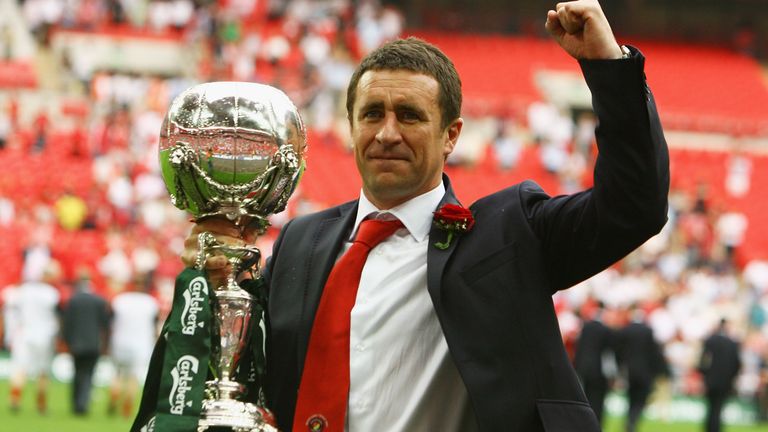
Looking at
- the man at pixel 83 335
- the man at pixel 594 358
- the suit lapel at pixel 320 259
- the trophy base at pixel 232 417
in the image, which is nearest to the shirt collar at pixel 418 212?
the suit lapel at pixel 320 259

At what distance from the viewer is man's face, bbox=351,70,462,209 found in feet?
9.86

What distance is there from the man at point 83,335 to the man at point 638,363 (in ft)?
17.6

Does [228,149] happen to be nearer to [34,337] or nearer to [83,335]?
[83,335]

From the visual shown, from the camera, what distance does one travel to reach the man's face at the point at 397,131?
3004 millimetres

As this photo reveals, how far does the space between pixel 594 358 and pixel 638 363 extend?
1.56 feet

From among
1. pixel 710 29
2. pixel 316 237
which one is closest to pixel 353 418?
pixel 316 237

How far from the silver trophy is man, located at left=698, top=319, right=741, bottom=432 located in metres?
12.7

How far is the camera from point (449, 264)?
9.84ft

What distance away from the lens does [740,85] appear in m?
30.3

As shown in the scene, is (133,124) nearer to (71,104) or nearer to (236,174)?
(71,104)

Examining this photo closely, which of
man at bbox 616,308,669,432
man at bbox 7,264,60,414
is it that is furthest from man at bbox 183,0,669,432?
man at bbox 616,308,669,432

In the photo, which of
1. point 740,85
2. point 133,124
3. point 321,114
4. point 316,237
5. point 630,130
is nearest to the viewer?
point 630,130

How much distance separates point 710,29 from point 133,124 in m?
15.8

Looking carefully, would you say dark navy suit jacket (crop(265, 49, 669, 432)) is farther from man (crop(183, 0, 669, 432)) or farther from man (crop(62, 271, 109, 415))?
man (crop(62, 271, 109, 415))
